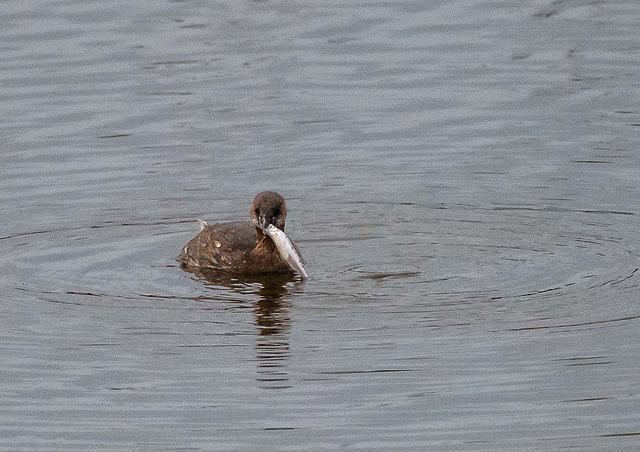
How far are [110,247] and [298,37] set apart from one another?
7.31 m

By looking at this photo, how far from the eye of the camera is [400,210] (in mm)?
14055

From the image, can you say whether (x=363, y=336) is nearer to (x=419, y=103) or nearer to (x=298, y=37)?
(x=419, y=103)

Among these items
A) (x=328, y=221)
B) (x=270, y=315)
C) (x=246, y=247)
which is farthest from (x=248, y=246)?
(x=270, y=315)

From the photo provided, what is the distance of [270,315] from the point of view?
11.3m

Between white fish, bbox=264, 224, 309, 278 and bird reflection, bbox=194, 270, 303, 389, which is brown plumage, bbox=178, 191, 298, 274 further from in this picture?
white fish, bbox=264, 224, 309, 278

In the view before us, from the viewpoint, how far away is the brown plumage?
41.0ft

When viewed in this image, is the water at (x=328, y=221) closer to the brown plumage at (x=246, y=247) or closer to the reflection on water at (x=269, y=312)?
the reflection on water at (x=269, y=312)

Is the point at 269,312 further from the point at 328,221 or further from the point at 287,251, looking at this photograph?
the point at 328,221

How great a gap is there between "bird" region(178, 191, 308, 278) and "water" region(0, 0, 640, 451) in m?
0.28

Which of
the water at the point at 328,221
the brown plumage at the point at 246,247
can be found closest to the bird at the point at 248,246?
the brown plumage at the point at 246,247

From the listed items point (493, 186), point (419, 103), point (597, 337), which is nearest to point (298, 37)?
point (419, 103)

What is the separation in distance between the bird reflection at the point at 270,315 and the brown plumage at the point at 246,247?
9cm

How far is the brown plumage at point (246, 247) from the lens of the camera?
12.5m

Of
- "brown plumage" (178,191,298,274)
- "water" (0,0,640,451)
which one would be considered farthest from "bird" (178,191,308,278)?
"water" (0,0,640,451)
